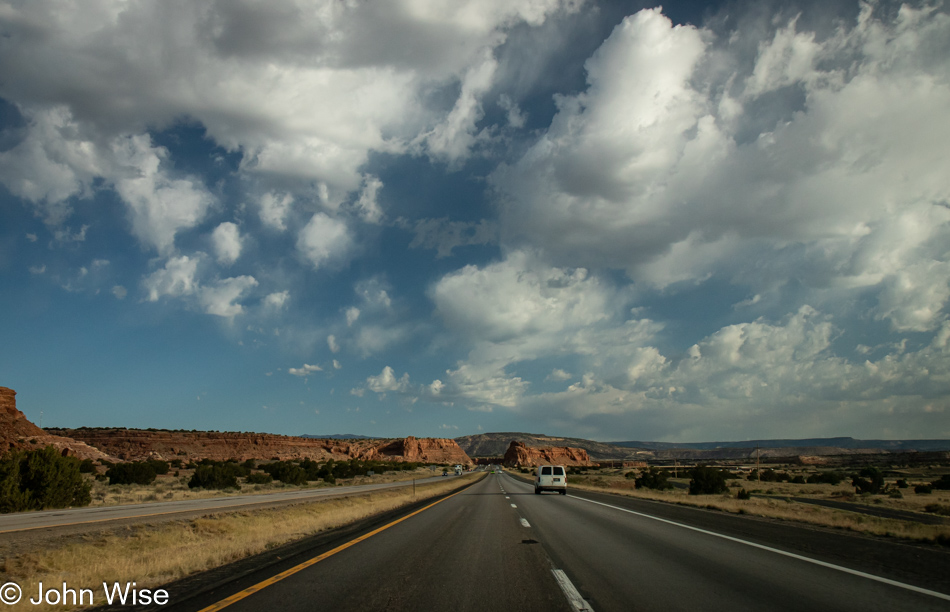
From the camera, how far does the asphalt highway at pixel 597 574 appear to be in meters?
6.34

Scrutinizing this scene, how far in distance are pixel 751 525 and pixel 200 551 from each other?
14.4 m

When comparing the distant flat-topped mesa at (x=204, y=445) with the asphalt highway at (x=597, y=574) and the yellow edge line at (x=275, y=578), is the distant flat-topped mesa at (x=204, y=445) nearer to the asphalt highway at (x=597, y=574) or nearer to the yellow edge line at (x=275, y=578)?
the yellow edge line at (x=275, y=578)

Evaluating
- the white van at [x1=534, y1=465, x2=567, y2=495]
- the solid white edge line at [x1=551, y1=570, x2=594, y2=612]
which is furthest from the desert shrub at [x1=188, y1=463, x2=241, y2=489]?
the solid white edge line at [x1=551, y1=570, x2=594, y2=612]

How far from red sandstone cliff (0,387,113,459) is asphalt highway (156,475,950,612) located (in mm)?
57665

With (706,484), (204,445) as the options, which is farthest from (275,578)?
(204,445)

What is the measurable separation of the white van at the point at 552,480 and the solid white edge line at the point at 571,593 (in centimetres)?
2731

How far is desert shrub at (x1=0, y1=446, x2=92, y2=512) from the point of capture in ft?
84.3

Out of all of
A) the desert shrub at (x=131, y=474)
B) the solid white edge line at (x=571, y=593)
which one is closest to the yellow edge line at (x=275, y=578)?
the solid white edge line at (x=571, y=593)

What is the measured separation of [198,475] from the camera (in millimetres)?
46094

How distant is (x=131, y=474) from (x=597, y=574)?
51215mm

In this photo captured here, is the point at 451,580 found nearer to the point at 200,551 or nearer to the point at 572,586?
the point at 572,586

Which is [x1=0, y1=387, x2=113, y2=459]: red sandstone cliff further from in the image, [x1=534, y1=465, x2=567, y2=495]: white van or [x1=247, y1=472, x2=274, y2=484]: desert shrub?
[x1=534, y1=465, x2=567, y2=495]: white van

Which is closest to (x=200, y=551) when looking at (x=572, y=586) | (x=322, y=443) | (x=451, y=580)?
(x=451, y=580)

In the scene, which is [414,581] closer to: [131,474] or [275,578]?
[275,578]
